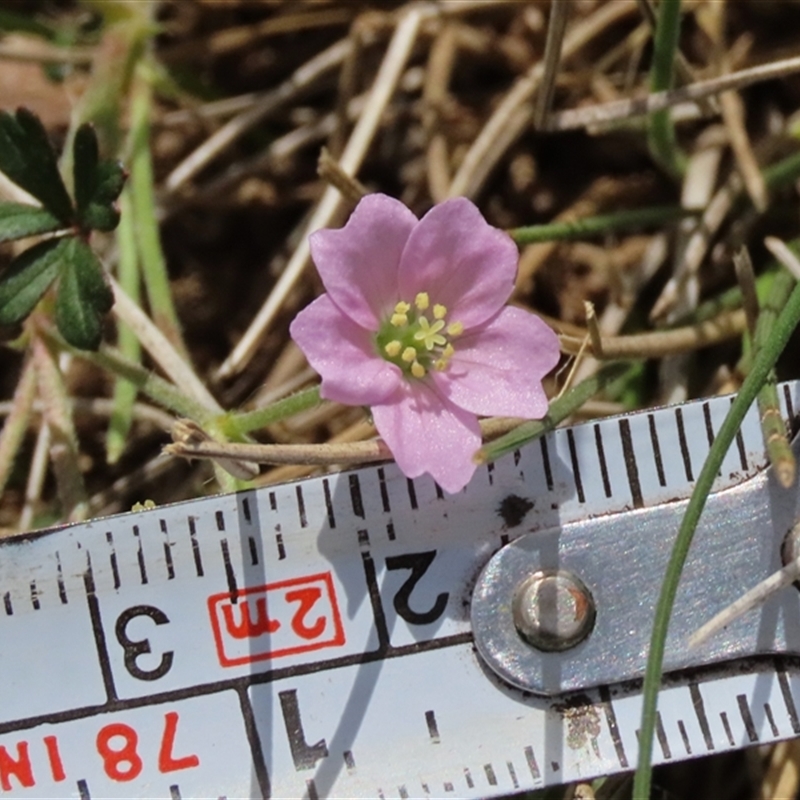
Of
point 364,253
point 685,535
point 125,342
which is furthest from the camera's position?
point 125,342

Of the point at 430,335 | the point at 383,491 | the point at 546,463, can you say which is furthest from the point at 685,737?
the point at 430,335

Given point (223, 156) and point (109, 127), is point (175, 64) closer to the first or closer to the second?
point (223, 156)

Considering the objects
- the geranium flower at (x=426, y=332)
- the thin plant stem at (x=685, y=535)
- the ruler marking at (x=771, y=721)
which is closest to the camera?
the thin plant stem at (x=685, y=535)

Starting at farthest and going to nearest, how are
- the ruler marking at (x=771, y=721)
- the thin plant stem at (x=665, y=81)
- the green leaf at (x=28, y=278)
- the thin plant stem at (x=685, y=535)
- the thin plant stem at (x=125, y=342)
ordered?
the thin plant stem at (x=125, y=342), the thin plant stem at (x=665, y=81), the green leaf at (x=28, y=278), the ruler marking at (x=771, y=721), the thin plant stem at (x=685, y=535)

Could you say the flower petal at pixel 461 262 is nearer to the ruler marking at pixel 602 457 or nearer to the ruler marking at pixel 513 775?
the ruler marking at pixel 602 457

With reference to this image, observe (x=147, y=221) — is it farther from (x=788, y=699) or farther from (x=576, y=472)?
(x=788, y=699)

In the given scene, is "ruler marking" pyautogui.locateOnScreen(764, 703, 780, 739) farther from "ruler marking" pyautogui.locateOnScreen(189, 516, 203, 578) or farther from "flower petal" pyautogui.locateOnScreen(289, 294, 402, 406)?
"ruler marking" pyautogui.locateOnScreen(189, 516, 203, 578)

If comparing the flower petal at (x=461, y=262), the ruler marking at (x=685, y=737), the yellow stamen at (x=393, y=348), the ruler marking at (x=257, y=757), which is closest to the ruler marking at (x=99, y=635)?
the ruler marking at (x=257, y=757)
